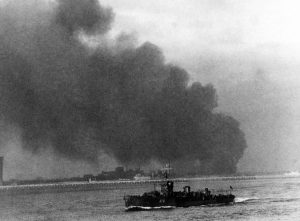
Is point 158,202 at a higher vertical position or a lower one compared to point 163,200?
lower

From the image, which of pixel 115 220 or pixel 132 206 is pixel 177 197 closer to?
pixel 132 206

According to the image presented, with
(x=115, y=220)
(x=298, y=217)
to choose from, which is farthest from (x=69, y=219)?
(x=298, y=217)

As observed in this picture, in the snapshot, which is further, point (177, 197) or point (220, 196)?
point (220, 196)

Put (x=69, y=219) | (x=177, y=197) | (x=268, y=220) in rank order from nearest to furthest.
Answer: (x=268, y=220), (x=69, y=219), (x=177, y=197)

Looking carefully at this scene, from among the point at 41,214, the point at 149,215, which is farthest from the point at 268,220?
the point at 41,214

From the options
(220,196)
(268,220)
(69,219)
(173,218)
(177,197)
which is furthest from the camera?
(220,196)

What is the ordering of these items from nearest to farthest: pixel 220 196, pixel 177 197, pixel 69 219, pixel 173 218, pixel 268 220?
1. pixel 268 220
2. pixel 173 218
3. pixel 69 219
4. pixel 177 197
5. pixel 220 196

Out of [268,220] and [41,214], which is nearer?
[268,220]

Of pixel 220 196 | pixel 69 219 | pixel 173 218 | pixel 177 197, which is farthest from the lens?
pixel 220 196

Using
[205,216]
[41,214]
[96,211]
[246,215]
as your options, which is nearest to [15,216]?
[41,214]

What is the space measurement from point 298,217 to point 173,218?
2037cm

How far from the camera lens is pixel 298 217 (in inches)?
3214

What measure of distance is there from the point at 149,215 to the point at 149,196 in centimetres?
1160

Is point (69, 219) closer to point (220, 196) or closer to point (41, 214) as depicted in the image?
point (41, 214)
